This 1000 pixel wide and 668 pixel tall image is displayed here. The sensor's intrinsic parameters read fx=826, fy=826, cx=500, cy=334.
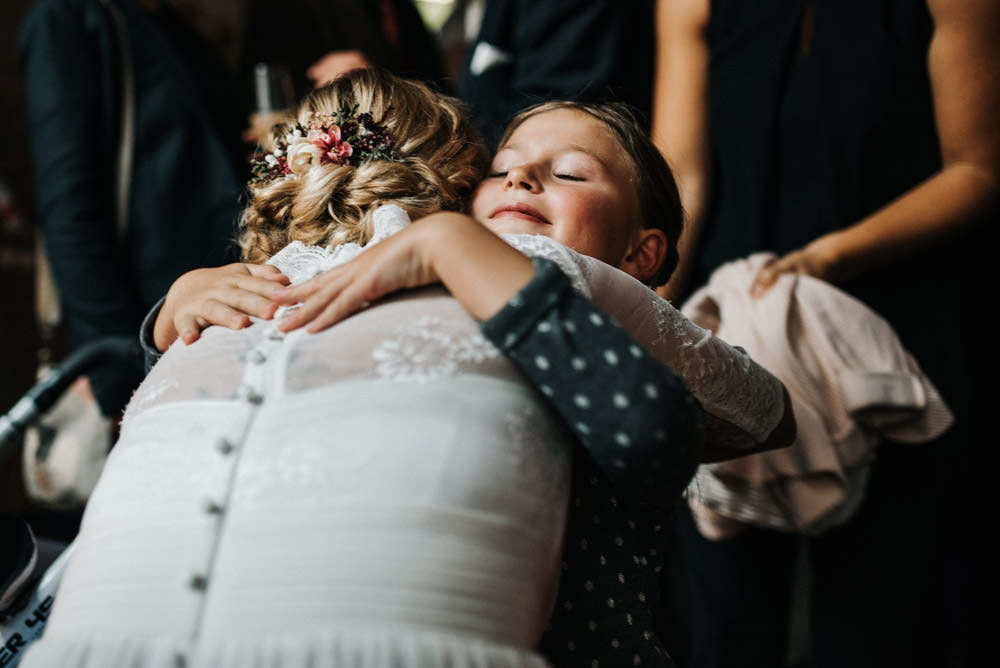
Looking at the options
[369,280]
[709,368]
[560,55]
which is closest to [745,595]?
[709,368]

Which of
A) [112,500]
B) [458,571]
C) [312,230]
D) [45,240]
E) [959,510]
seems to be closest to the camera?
[458,571]

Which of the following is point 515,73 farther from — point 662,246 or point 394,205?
point 394,205

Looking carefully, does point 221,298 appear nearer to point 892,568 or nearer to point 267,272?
point 267,272

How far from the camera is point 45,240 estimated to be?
170 cm

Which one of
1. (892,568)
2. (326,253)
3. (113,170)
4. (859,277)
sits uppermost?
(326,253)

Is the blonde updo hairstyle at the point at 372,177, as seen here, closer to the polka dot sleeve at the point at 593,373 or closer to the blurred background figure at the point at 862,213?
the polka dot sleeve at the point at 593,373

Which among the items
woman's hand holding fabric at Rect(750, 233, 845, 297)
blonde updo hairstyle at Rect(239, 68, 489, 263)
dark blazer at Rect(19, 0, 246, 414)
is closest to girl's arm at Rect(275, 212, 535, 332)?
blonde updo hairstyle at Rect(239, 68, 489, 263)

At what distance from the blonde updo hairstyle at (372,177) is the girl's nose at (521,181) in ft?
0.29

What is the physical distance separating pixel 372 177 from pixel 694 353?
485 millimetres

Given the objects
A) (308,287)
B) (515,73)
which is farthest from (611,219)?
(515,73)

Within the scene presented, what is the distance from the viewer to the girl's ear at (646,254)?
1.25 metres

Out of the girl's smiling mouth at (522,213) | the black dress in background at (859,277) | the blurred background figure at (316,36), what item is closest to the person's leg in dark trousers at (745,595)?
the black dress in background at (859,277)

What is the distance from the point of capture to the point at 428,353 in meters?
0.76

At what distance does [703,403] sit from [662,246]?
373 mm
